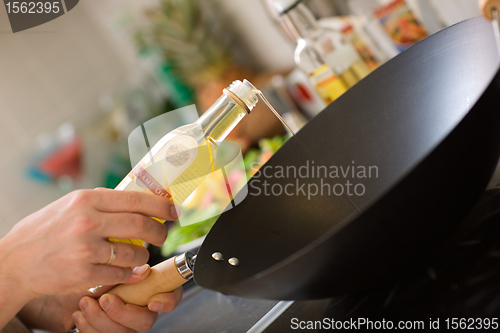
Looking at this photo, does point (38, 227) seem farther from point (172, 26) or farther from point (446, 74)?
point (172, 26)

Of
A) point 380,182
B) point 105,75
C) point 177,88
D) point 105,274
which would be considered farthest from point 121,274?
point 105,75

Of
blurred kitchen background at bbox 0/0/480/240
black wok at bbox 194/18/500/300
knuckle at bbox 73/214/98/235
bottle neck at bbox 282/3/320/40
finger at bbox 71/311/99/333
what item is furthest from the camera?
blurred kitchen background at bbox 0/0/480/240

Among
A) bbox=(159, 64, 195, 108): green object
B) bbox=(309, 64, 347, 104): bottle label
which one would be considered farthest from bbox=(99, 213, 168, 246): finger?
bbox=(159, 64, 195, 108): green object

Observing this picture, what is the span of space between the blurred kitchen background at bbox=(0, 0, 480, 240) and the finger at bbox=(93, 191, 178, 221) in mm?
864

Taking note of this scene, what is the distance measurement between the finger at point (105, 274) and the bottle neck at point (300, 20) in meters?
0.56

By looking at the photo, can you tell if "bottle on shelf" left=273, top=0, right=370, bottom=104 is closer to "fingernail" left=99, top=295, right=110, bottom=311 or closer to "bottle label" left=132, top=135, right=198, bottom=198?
"bottle label" left=132, top=135, right=198, bottom=198

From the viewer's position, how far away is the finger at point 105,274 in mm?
352

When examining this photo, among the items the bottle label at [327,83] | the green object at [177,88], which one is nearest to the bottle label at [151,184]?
the bottle label at [327,83]

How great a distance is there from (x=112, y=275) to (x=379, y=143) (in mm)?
331

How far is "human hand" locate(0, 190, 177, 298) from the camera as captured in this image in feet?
1.12

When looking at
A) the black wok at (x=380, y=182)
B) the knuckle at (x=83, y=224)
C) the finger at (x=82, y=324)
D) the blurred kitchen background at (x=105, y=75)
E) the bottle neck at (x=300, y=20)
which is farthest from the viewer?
the blurred kitchen background at (x=105, y=75)

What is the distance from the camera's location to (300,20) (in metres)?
0.75

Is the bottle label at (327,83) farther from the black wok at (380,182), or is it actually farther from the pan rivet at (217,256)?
the pan rivet at (217,256)

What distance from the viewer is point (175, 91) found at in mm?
1447
